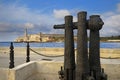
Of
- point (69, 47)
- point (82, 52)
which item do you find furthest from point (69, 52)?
point (82, 52)

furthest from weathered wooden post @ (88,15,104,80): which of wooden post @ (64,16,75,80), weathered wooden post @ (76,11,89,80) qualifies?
wooden post @ (64,16,75,80)

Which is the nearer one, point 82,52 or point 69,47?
point 82,52

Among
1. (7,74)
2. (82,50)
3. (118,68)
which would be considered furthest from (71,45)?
(118,68)

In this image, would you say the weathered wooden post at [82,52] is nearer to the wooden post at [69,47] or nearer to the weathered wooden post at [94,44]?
the weathered wooden post at [94,44]

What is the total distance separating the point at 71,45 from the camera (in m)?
4.74

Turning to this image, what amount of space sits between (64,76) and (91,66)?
60 cm

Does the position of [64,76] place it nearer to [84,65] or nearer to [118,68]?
[84,65]

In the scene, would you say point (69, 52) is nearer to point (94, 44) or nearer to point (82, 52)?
point (82, 52)

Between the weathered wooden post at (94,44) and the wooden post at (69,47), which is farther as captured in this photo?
the wooden post at (69,47)

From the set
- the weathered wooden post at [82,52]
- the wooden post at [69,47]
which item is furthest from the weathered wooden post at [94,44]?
the wooden post at [69,47]

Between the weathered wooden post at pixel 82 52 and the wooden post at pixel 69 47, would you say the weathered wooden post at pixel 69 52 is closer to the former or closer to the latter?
the wooden post at pixel 69 47

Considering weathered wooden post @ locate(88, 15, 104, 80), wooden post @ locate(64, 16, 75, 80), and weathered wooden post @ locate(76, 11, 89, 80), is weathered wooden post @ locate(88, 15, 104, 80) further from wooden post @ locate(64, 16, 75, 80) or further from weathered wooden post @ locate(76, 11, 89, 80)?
wooden post @ locate(64, 16, 75, 80)

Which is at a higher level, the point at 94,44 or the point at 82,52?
the point at 94,44

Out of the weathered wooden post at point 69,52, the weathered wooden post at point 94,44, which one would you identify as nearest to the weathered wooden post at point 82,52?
the weathered wooden post at point 94,44
